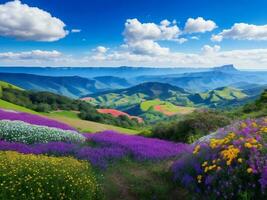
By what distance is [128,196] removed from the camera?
983cm

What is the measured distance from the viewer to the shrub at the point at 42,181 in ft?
26.4

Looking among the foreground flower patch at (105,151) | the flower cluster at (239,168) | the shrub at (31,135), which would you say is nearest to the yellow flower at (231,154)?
the flower cluster at (239,168)

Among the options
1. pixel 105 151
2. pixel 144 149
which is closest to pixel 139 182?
pixel 105 151

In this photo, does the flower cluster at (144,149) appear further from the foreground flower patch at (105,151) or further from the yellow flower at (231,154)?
the yellow flower at (231,154)

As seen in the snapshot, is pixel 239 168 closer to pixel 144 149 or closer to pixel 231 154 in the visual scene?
pixel 231 154

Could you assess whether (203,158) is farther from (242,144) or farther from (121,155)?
(121,155)

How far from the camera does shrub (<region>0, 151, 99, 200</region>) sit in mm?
8039

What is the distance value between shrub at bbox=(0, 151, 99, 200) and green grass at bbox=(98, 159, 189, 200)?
949 mm

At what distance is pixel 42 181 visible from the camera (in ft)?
27.6

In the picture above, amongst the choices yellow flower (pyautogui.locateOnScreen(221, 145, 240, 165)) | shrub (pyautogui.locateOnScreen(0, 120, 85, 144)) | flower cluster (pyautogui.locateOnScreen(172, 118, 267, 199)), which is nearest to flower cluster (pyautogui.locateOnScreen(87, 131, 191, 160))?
shrub (pyautogui.locateOnScreen(0, 120, 85, 144))

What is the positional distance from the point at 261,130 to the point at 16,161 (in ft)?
21.5

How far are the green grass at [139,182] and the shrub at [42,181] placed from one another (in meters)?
0.95

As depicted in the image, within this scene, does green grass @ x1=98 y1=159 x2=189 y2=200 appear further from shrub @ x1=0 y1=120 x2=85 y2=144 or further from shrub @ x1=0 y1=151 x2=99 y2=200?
shrub @ x1=0 y1=120 x2=85 y2=144

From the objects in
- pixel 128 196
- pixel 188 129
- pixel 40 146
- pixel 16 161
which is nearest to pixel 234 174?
pixel 128 196
